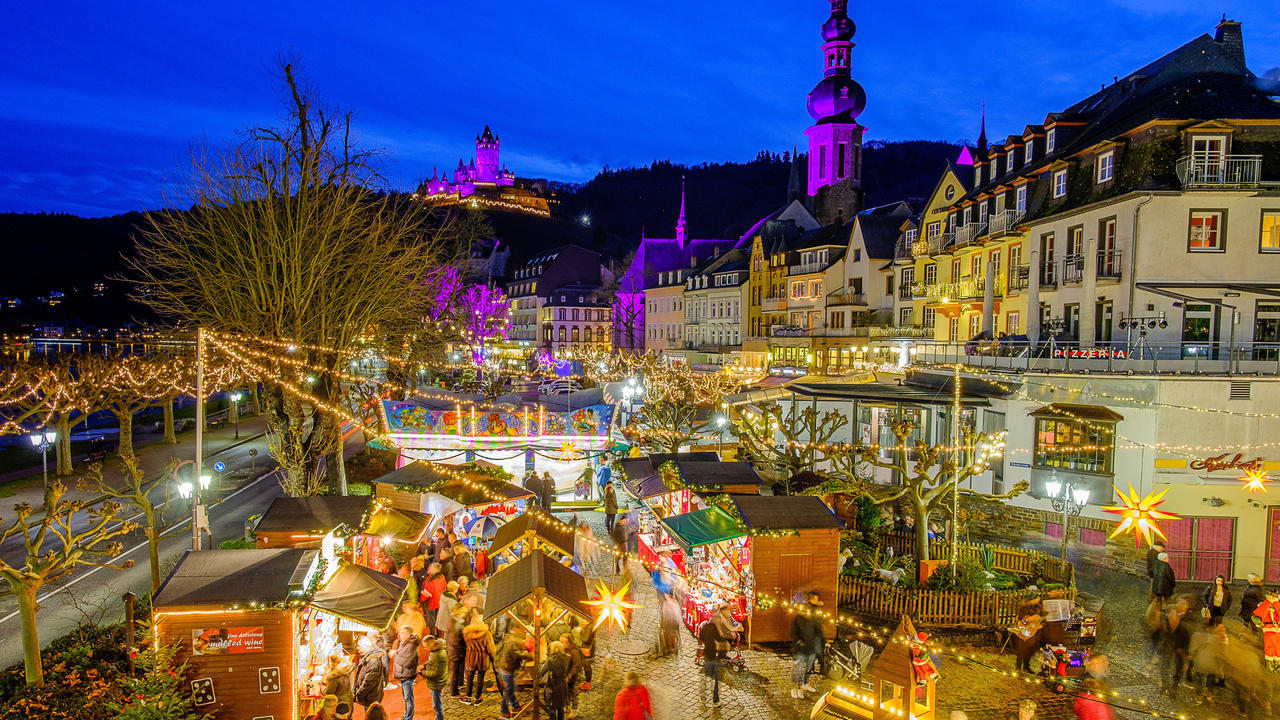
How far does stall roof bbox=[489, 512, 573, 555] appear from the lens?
12164 mm

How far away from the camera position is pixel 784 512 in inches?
496

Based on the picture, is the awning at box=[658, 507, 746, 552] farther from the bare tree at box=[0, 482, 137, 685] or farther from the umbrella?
the bare tree at box=[0, 482, 137, 685]

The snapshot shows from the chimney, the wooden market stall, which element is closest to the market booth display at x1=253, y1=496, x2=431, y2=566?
Answer: the wooden market stall

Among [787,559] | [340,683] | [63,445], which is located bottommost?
[340,683]

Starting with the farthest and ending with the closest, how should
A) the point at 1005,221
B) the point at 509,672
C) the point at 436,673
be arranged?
the point at 1005,221 < the point at 509,672 < the point at 436,673

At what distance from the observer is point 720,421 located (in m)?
31.7

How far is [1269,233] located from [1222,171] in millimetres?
2106

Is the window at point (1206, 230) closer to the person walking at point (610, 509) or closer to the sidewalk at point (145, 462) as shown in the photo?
the person walking at point (610, 509)

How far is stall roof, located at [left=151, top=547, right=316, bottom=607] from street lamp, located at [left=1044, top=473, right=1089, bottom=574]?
1432 cm

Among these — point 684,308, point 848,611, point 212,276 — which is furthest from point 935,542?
point 684,308

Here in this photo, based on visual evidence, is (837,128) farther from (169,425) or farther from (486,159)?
(486,159)

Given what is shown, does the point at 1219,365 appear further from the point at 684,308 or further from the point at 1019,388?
the point at 684,308

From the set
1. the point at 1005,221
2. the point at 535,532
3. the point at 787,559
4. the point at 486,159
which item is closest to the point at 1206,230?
the point at 1005,221

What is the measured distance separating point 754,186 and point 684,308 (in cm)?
8458
